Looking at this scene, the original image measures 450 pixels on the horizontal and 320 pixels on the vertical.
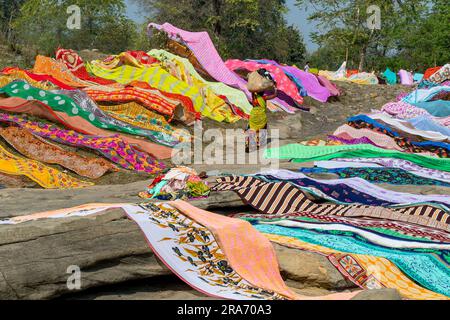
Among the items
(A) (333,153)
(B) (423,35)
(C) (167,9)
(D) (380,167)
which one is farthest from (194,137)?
(B) (423,35)

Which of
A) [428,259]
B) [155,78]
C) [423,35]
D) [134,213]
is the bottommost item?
[428,259]

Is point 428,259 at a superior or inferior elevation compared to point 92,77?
inferior

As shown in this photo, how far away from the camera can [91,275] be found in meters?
3.43

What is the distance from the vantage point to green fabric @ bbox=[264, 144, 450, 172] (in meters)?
7.77

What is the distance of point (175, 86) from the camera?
12.9 meters

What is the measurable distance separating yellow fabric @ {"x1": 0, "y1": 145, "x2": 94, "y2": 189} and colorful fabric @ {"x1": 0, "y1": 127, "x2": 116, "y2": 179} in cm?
23

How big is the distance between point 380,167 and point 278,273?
12.5 ft

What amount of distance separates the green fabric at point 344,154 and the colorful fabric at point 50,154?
91.5 inches

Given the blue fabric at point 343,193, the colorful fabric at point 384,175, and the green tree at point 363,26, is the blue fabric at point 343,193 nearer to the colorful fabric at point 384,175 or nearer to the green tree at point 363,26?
the colorful fabric at point 384,175

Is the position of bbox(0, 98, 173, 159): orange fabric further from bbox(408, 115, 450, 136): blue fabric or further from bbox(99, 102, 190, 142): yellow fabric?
bbox(408, 115, 450, 136): blue fabric
